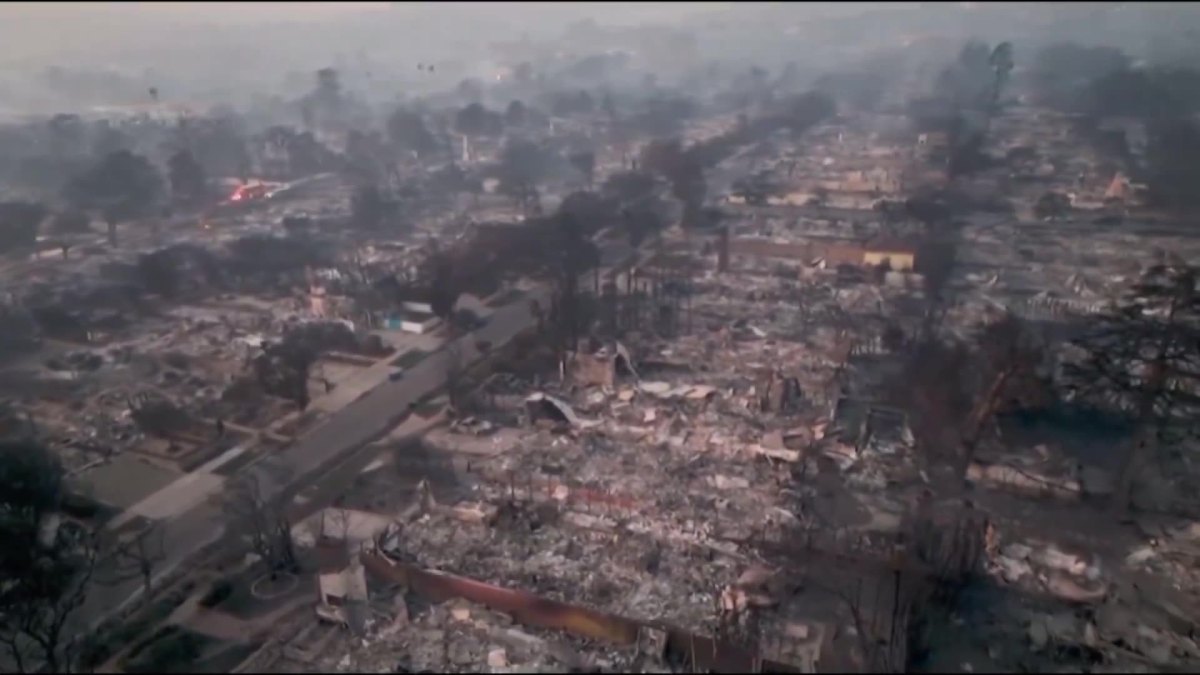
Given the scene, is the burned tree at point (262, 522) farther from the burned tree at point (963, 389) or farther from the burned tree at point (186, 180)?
the burned tree at point (186, 180)

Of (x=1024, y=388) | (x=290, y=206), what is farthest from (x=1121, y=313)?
(x=290, y=206)

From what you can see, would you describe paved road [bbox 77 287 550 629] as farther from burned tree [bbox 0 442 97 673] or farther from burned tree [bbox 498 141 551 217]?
burned tree [bbox 498 141 551 217]

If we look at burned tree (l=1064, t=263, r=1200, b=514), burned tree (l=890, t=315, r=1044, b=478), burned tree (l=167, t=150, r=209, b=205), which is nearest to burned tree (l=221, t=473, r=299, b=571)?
burned tree (l=890, t=315, r=1044, b=478)

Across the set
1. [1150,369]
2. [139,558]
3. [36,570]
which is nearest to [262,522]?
[139,558]

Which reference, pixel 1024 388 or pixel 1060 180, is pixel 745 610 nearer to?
pixel 1024 388

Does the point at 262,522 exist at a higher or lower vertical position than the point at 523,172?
lower

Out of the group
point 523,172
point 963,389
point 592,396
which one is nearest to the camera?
point 963,389

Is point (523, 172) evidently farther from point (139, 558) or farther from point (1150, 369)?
point (139, 558)
